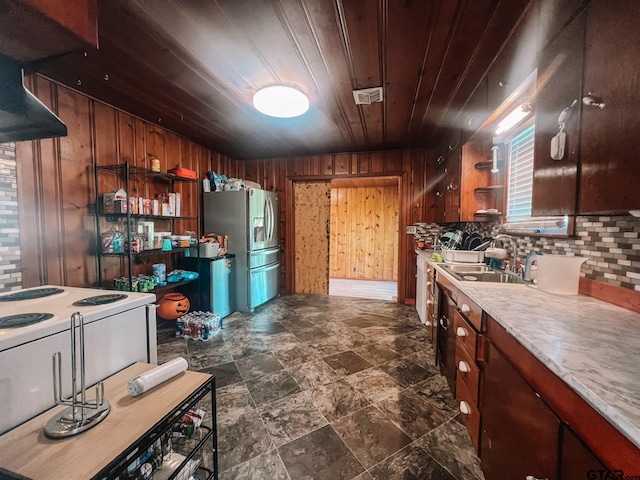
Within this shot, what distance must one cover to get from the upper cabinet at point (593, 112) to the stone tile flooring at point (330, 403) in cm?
142

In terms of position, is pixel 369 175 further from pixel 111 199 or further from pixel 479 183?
pixel 111 199

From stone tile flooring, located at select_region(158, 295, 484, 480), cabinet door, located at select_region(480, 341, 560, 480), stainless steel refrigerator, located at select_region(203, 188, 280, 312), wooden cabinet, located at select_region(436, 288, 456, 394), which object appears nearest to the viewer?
cabinet door, located at select_region(480, 341, 560, 480)

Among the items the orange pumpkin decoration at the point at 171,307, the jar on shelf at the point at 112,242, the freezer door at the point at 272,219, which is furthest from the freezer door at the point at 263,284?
the jar on shelf at the point at 112,242

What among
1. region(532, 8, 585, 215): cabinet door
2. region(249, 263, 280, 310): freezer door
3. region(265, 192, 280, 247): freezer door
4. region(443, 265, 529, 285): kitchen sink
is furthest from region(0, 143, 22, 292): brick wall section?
region(532, 8, 585, 215): cabinet door

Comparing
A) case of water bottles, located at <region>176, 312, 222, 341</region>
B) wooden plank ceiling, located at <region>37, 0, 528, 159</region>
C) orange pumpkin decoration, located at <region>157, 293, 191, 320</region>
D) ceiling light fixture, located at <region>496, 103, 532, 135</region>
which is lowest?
case of water bottles, located at <region>176, 312, 222, 341</region>

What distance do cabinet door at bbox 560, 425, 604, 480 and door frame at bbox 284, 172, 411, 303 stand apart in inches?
142

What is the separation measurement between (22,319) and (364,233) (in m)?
5.79

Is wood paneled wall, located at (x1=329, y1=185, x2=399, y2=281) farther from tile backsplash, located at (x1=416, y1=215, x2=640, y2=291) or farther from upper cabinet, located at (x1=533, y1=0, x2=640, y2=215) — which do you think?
upper cabinet, located at (x1=533, y1=0, x2=640, y2=215)

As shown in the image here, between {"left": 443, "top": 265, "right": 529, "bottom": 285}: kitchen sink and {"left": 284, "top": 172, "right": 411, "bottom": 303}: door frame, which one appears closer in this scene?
{"left": 443, "top": 265, "right": 529, "bottom": 285}: kitchen sink

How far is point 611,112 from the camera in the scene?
840mm

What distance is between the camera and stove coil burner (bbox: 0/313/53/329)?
0.90 meters

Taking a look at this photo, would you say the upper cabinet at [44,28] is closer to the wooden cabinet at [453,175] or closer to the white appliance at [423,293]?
the wooden cabinet at [453,175]

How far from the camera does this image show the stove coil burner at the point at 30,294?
1.25m

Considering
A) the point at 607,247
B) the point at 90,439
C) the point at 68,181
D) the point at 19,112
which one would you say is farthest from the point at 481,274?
the point at 68,181
